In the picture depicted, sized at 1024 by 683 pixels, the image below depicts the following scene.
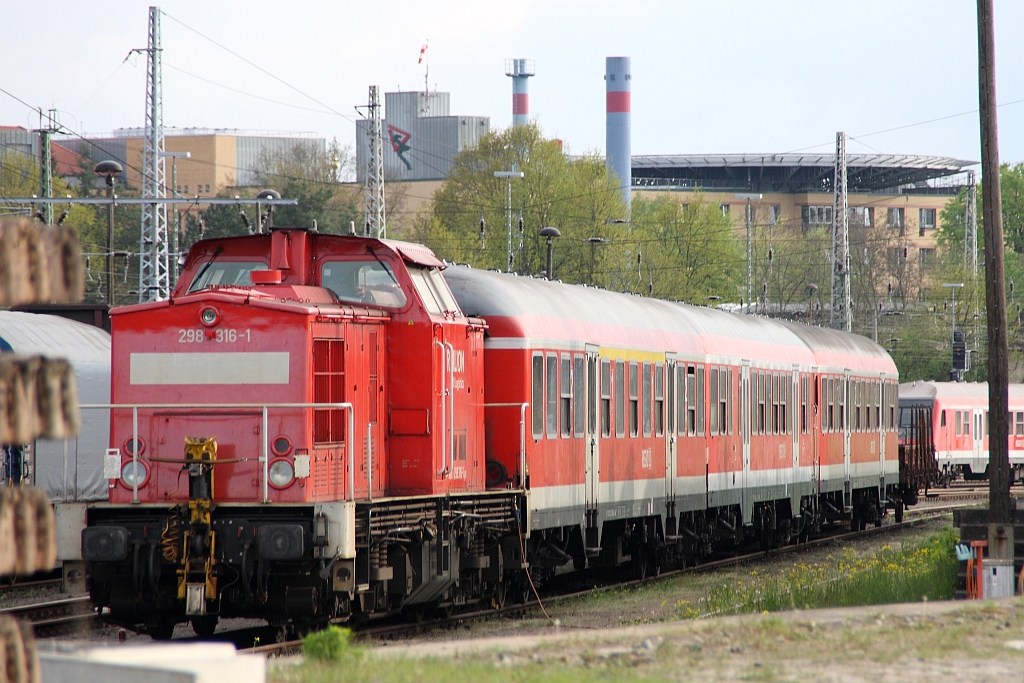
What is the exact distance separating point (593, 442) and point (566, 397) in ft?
3.88

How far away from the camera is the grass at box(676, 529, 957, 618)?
52.1 feet

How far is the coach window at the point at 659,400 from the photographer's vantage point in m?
20.7

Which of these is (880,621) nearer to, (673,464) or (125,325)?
(125,325)

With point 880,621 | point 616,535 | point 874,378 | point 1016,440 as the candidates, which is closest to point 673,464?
point 616,535

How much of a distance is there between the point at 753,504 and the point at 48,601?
1306 cm

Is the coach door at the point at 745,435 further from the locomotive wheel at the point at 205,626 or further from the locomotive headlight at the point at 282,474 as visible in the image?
the locomotive headlight at the point at 282,474

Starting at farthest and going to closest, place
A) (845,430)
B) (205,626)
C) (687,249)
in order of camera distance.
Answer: (687,249) < (845,430) < (205,626)

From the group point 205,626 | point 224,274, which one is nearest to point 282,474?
point 205,626

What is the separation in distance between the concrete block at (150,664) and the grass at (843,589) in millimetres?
8690

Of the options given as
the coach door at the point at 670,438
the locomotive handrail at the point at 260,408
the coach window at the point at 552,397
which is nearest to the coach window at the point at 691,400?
the coach door at the point at 670,438

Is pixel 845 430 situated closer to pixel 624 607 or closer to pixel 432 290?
pixel 624 607

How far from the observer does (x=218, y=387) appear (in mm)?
12602

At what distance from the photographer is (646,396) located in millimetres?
20359

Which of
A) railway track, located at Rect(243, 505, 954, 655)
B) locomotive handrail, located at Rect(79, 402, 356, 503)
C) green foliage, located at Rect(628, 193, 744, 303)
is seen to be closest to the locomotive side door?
railway track, located at Rect(243, 505, 954, 655)
